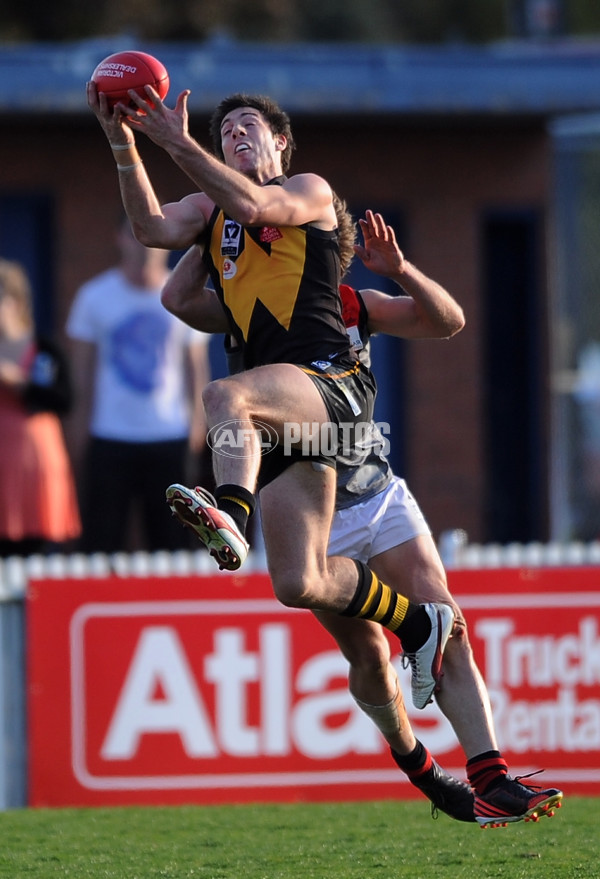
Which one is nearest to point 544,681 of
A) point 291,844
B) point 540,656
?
point 540,656

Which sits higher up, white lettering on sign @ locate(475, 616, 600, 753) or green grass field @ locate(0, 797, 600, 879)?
white lettering on sign @ locate(475, 616, 600, 753)

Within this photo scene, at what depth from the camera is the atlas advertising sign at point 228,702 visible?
7855mm

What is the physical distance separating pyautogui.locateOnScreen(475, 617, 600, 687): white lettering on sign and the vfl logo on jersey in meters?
3.20

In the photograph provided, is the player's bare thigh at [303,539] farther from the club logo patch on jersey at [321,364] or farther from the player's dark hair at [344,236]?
the player's dark hair at [344,236]

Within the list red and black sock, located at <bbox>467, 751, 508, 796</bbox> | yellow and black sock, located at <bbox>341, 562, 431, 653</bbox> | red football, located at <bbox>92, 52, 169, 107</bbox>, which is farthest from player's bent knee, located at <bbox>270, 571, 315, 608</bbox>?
red football, located at <bbox>92, 52, 169, 107</bbox>

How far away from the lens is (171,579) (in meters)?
7.95

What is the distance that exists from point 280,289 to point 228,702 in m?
3.12

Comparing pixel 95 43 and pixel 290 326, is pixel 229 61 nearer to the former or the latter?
pixel 95 43

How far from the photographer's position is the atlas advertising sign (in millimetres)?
7855

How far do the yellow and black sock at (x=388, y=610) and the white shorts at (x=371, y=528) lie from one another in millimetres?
232

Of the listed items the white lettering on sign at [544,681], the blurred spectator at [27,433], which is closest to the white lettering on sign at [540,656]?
the white lettering on sign at [544,681]

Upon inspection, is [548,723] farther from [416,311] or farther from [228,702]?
[416,311]

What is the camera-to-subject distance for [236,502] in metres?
5.05

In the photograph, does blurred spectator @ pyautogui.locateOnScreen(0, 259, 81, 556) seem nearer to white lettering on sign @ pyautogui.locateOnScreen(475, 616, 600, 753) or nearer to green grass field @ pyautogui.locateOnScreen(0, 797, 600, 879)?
green grass field @ pyautogui.locateOnScreen(0, 797, 600, 879)
